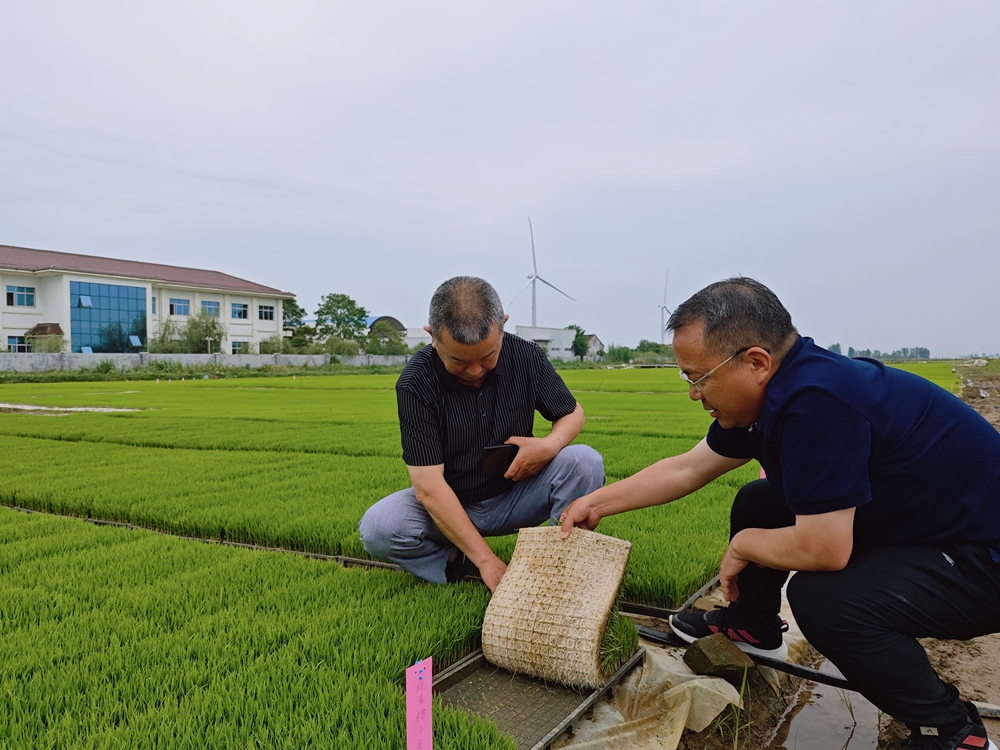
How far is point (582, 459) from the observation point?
256cm

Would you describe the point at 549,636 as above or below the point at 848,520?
below

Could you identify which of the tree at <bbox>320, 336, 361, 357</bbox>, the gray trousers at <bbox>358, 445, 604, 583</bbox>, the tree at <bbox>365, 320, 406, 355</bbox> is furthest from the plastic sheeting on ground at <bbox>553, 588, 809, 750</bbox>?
the tree at <bbox>365, 320, 406, 355</bbox>

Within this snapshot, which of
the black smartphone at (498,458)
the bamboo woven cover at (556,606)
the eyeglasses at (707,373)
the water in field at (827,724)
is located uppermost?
the eyeglasses at (707,373)

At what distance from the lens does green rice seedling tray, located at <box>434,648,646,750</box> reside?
5.66ft

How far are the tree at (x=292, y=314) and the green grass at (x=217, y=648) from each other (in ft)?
179

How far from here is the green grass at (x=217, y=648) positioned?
1622mm

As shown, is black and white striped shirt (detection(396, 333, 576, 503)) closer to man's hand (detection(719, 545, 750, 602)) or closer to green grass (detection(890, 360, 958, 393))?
man's hand (detection(719, 545, 750, 602))

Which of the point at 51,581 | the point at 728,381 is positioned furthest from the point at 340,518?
the point at 728,381

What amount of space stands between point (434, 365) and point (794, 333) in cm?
131

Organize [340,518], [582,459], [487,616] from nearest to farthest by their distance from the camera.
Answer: [487,616] → [582,459] → [340,518]

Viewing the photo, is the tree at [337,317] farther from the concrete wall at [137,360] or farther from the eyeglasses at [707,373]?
the eyeglasses at [707,373]

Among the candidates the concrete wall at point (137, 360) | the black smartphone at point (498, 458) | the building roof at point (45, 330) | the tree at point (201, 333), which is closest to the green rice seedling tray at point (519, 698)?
the black smartphone at point (498, 458)

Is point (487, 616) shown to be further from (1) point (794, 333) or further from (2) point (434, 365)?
(1) point (794, 333)

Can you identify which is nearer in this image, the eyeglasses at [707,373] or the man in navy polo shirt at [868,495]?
the man in navy polo shirt at [868,495]
